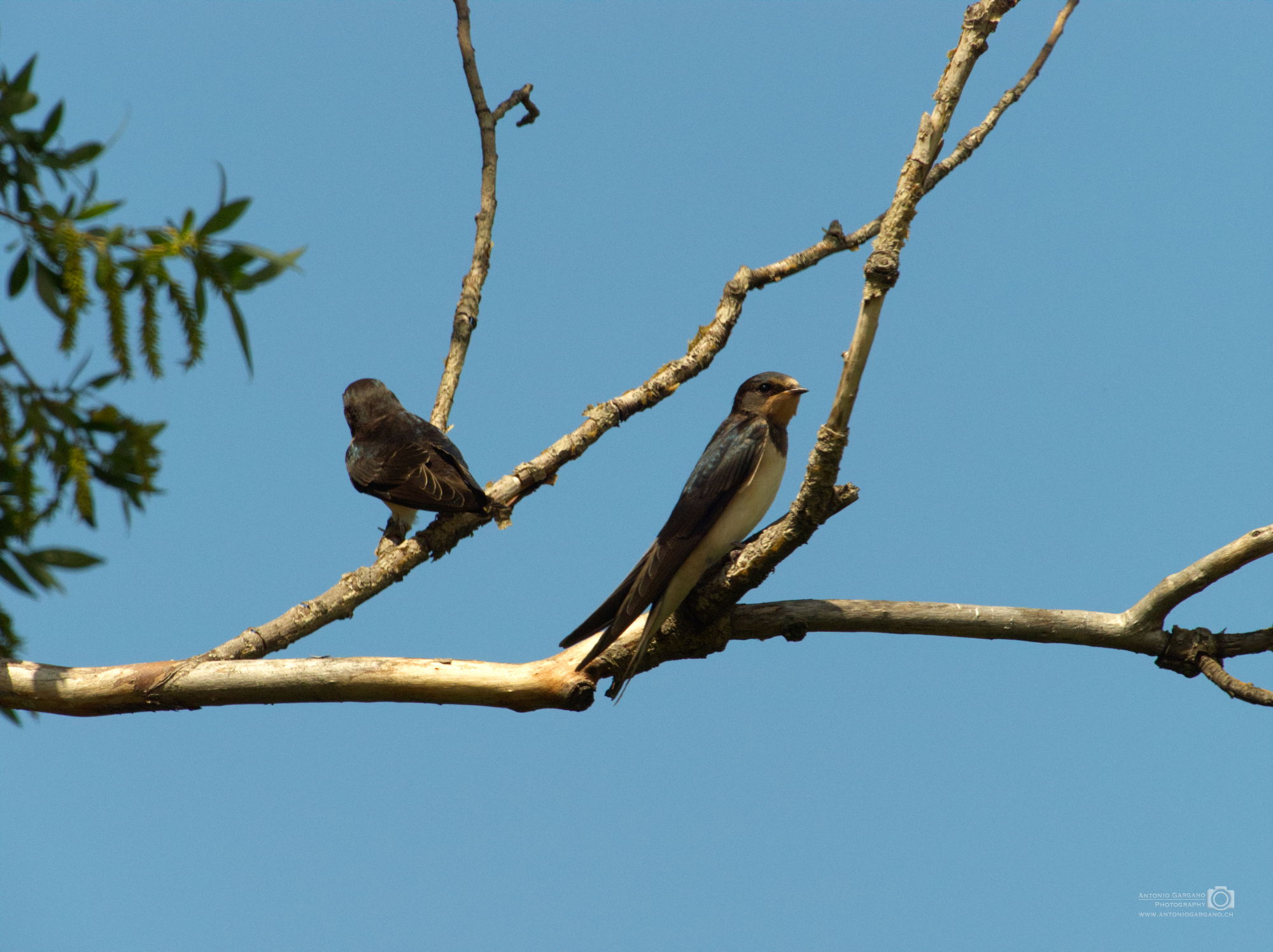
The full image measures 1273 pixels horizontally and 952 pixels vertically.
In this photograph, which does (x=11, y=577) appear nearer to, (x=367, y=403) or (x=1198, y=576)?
(x=1198, y=576)

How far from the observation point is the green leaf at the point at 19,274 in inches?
107

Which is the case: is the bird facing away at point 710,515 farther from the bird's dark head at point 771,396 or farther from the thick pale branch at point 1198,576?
the thick pale branch at point 1198,576

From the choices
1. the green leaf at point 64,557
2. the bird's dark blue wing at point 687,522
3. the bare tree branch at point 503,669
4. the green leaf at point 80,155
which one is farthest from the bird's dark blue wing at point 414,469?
the green leaf at point 80,155

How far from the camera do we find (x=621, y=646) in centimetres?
566

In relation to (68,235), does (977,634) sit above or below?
below

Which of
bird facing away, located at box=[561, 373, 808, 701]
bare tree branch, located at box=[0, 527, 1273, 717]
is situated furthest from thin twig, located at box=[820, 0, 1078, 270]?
bare tree branch, located at box=[0, 527, 1273, 717]

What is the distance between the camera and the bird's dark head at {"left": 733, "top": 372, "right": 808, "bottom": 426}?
7.42 meters

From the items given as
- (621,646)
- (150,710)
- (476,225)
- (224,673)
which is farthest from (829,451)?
(476,225)

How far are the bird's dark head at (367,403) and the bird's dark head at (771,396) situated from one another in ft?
11.3

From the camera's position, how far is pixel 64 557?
3035 mm

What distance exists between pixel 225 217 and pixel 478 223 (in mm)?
5765

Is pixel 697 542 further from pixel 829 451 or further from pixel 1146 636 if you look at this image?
pixel 1146 636

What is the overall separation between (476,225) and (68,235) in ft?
19.1

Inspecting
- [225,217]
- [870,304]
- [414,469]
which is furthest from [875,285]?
[414,469]
